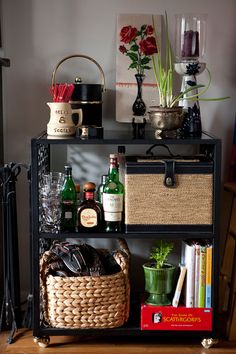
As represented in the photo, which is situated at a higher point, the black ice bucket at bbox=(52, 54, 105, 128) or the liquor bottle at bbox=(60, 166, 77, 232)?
the black ice bucket at bbox=(52, 54, 105, 128)

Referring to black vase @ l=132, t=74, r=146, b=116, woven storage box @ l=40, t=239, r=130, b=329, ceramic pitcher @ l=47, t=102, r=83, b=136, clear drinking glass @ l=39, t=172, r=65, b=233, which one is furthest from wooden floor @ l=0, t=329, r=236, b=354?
black vase @ l=132, t=74, r=146, b=116

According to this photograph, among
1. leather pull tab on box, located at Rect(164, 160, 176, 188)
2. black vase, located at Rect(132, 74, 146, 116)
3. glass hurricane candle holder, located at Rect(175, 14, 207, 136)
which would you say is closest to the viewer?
leather pull tab on box, located at Rect(164, 160, 176, 188)

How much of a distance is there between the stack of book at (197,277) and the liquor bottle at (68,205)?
0.52 meters

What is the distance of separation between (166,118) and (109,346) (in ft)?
3.39

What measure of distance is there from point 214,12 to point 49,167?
1.09 m

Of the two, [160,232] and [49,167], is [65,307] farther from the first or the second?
[49,167]

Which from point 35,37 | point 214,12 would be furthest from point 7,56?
point 214,12

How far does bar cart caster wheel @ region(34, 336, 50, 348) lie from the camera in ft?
8.93

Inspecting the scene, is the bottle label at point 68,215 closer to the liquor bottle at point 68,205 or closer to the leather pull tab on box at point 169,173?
the liquor bottle at point 68,205

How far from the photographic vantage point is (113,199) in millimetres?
2613

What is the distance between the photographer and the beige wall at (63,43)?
3.00m

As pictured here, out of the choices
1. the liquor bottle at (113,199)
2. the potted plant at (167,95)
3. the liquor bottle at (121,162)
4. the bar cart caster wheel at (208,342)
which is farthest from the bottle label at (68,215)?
the bar cart caster wheel at (208,342)

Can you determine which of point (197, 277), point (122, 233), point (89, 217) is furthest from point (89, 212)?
point (197, 277)

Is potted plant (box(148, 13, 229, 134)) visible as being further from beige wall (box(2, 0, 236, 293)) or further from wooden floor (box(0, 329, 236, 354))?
wooden floor (box(0, 329, 236, 354))
